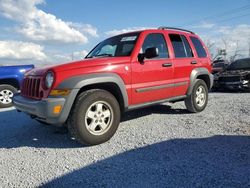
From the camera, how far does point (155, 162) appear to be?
3.60m

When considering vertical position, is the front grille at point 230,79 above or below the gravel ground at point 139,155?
above

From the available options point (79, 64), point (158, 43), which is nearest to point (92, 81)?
point (79, 64)

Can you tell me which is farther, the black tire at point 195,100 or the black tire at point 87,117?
the black tire at point 195,100

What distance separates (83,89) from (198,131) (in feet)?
7.25

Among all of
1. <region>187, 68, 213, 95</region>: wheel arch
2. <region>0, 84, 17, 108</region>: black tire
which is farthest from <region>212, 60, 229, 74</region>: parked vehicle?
<region>0, 84, 17, 108</region>: black tire

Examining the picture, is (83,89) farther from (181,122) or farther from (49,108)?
(181,122)

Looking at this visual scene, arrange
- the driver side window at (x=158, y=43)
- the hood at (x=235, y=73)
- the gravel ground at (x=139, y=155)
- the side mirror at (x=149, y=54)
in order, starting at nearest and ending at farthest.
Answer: the gravel ground at (x=139, y=155) < the side mirror at (x=149, y=54) < the driver side window at (x=158, y=43) < the hood at (x=235, y=73)

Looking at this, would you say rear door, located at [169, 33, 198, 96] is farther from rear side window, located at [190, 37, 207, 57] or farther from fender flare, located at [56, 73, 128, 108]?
fender flare, located at [56, 73, 128, 108]

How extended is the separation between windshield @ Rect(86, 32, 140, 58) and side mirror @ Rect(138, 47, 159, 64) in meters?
0.23

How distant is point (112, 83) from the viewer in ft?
15.0

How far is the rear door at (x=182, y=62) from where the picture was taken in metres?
5.77

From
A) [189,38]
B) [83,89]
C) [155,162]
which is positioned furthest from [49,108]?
[189,38]

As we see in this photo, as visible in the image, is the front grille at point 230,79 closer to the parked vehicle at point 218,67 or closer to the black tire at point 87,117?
the parked vehicle at point 218,67

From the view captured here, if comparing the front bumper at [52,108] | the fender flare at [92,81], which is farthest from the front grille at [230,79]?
the front bumper at [52,108]
